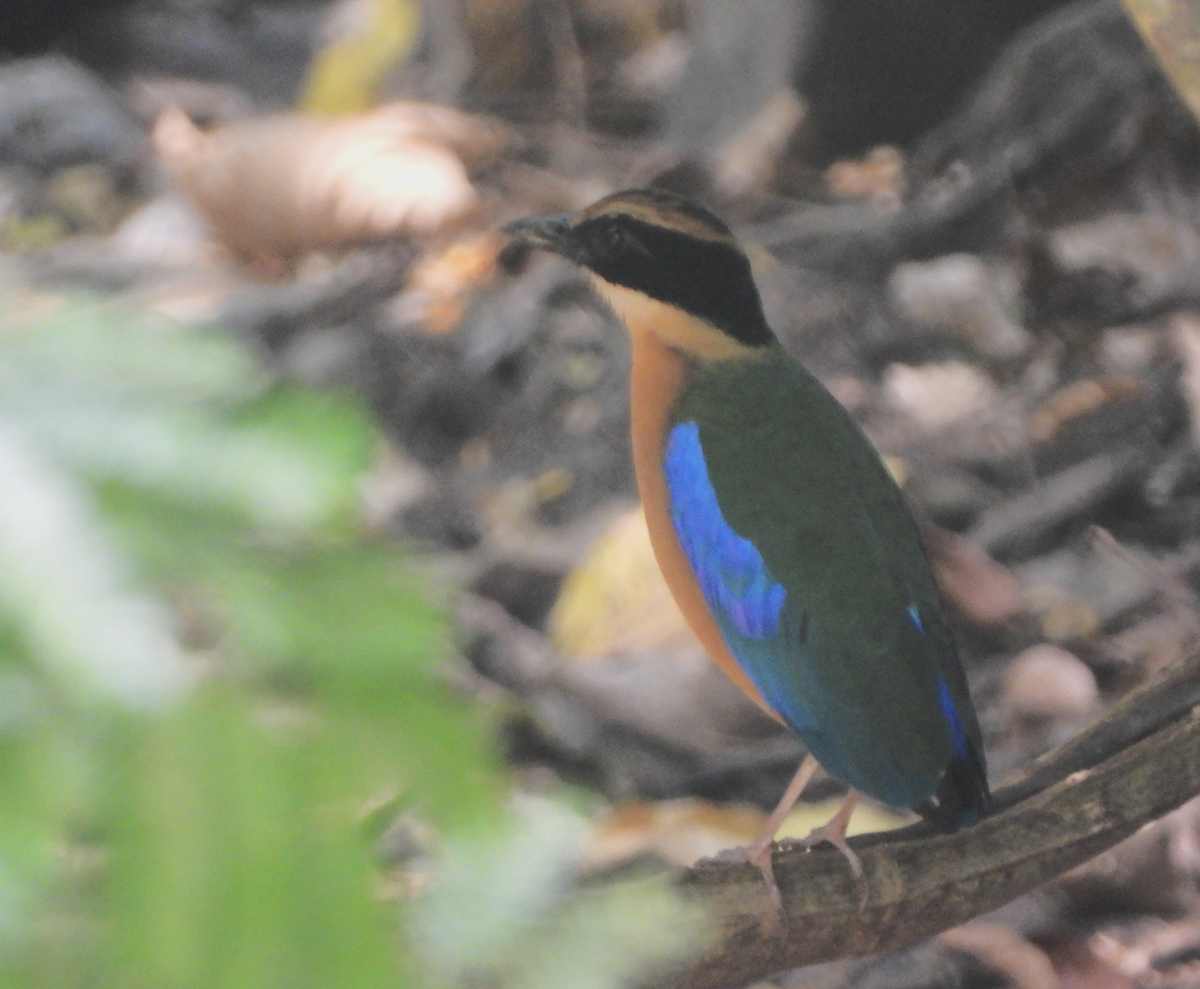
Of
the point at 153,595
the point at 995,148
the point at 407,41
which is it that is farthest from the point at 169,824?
the point at 407,41

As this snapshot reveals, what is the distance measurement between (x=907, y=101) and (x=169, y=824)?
515cm

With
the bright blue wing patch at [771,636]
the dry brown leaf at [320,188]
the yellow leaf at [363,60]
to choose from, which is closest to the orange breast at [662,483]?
the bright blue wing patch at [771,636]

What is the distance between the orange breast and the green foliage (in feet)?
4.69

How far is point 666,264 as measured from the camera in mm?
2123

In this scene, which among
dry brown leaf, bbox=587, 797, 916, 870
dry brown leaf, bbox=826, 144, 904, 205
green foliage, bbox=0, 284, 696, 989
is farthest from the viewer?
dry brown leaf, bbox=826, 144, 904, 205

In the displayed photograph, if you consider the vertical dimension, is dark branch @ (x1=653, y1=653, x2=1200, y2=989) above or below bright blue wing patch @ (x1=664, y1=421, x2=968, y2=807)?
below

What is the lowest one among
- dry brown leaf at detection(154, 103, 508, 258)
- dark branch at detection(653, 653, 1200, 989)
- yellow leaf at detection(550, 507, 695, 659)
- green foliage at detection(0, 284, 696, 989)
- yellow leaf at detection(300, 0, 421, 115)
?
green foliage at detection(0, 284, 696, 989)

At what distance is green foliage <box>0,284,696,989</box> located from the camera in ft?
1.66

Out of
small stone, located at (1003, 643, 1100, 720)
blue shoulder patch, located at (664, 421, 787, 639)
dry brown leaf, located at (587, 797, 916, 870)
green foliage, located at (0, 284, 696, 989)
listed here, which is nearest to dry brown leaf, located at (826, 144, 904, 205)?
small stone, located at (1003, 643, 1100, 720)

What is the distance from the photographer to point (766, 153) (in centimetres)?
518

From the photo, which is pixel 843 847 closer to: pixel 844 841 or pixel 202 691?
pixel 844 841

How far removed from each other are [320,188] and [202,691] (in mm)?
4411

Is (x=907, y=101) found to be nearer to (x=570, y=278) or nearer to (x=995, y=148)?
(x=995, y=148)

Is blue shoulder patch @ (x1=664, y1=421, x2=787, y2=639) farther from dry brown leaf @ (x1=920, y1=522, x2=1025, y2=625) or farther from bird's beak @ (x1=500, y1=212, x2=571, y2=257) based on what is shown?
dry brown leaf @ (x1=920, y1=522, x2=1025, y2=625)
